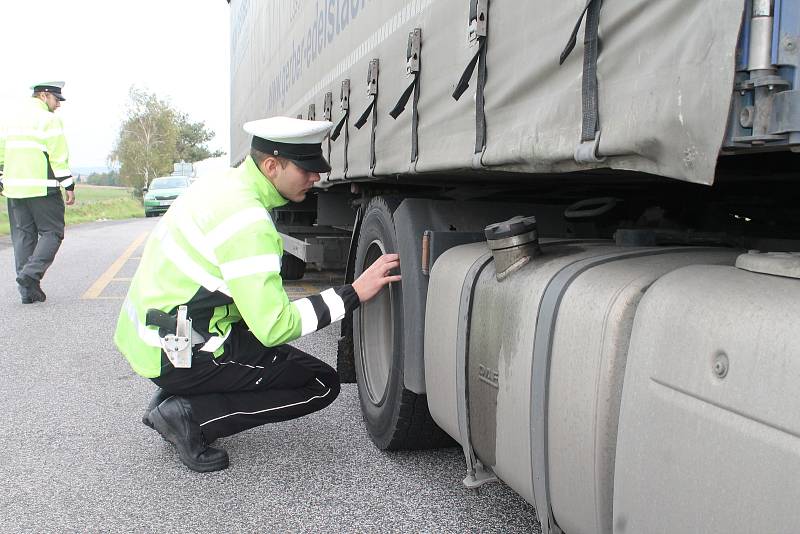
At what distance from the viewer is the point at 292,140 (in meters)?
3.27

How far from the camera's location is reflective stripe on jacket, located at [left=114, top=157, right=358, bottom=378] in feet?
10.0

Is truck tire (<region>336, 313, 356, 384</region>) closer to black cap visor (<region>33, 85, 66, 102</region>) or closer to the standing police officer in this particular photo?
the standing police officer

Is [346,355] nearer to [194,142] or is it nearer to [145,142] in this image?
[145,142]

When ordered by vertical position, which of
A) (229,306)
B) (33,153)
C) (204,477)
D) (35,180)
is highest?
(33,153)

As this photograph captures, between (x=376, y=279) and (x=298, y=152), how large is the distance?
2.01ft

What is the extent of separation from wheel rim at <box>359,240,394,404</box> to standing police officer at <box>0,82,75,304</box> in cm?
498

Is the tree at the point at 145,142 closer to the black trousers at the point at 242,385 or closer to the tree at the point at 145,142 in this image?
the tree at the point at 145,142

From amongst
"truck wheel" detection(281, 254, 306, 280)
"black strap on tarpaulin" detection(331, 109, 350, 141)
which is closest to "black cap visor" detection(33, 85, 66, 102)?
"truck wheel" detection(281, 254, 306, 280)

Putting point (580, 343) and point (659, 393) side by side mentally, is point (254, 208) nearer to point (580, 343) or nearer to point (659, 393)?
point (580, 343)

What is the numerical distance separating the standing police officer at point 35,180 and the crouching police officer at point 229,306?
4864mm

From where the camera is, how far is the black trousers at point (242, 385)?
3.38 m

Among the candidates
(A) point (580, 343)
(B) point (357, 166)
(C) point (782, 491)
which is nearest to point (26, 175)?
(B) point (357, 166)

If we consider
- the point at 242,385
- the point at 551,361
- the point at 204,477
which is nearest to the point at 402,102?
the point at 242,385

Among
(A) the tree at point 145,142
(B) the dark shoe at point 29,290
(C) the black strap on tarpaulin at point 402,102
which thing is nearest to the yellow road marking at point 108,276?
(B) the dark shoe at point 29,290
